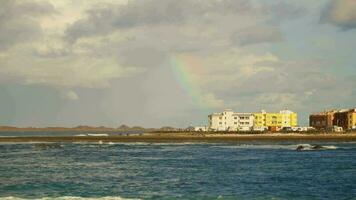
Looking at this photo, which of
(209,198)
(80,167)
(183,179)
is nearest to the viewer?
(209,198)

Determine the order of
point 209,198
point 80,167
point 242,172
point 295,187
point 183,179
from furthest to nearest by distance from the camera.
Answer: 1. point 80,167
2. point 242,172
3. point 183,179
4. point 295,187
5. point 209,198

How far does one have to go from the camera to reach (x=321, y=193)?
155 feet

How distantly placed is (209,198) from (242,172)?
67.8 feet

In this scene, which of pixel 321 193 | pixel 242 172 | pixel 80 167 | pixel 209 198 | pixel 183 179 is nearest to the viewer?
pixel 209 198

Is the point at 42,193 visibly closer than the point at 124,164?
Yes

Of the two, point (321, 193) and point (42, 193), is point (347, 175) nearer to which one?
point (321, 193)

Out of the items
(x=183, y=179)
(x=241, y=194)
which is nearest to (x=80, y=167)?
(x=183, y=179)

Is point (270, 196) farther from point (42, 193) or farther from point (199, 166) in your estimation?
point (199, 166)

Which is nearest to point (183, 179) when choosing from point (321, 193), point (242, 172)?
point (242, 172)

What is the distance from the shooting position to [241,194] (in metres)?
46.5

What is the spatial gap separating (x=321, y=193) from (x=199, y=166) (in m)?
26.5

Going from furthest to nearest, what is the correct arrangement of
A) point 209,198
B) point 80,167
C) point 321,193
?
1. point 80,167
2. point 321,193
3. point 209,198

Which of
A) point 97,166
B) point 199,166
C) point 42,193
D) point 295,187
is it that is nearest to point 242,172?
point 199,166

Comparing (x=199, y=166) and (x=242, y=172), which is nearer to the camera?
(x=242, y=172)
